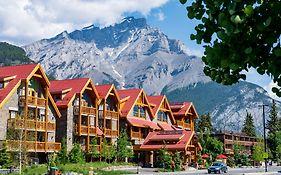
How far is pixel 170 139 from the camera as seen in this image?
66750 millimetres

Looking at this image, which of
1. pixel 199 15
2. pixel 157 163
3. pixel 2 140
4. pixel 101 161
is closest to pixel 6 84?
pixel 2 140

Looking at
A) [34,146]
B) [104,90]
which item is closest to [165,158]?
[104,90]

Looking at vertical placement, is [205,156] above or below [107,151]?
below

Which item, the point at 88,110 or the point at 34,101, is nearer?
the point at 34,101

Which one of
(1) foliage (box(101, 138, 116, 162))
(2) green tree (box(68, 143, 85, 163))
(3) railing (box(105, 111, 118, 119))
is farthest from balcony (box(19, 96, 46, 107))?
(3) railing (box(105, 111, 118, 119))

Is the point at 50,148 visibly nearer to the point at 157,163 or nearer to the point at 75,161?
the point at 75,161

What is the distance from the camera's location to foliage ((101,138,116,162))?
58.8m

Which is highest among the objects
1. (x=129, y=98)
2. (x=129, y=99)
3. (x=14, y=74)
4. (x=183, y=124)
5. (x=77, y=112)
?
(x=14, y=74)

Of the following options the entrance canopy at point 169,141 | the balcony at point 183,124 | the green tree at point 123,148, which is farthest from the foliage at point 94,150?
the balcony at point 183,124

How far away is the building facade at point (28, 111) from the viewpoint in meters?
45.5

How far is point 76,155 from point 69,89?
863 cm

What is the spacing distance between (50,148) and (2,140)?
7477 mm

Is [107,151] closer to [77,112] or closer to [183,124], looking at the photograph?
[77,112]

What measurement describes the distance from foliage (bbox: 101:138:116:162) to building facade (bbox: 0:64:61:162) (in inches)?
248
